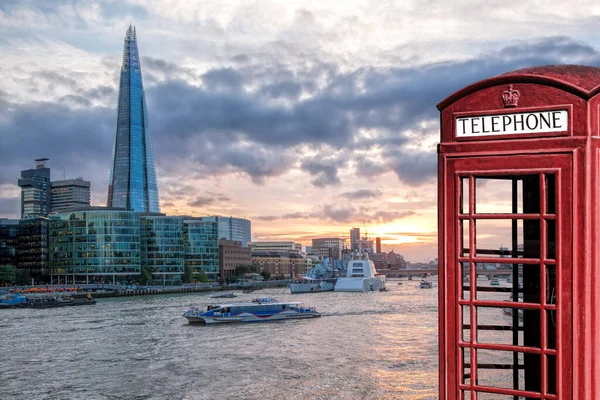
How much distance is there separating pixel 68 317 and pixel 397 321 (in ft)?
118

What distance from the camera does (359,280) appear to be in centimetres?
11988

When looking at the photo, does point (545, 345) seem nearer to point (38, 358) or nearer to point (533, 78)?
point (533, 78)

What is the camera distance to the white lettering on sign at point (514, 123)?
5.25m

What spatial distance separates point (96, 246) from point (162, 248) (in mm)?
15498

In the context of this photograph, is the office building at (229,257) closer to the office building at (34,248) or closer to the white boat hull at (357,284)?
the office building at (34,248)

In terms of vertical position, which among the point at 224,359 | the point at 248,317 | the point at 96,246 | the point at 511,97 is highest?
the point at 511,97

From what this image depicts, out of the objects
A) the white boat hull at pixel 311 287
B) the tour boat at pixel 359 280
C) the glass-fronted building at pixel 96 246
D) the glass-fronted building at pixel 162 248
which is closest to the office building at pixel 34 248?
the glass-fronted building at pixel 96 246

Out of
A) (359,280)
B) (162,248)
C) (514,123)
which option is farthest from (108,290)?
(514,123)

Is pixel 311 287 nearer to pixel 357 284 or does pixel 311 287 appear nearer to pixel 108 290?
pixel 357 284

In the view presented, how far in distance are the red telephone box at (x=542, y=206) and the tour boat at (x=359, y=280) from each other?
115 meters

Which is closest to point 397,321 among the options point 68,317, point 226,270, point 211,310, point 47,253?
point 211,310

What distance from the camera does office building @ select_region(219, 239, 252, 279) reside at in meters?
184

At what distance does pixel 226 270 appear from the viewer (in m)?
186

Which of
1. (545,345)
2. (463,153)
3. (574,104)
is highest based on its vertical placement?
(574,104)
